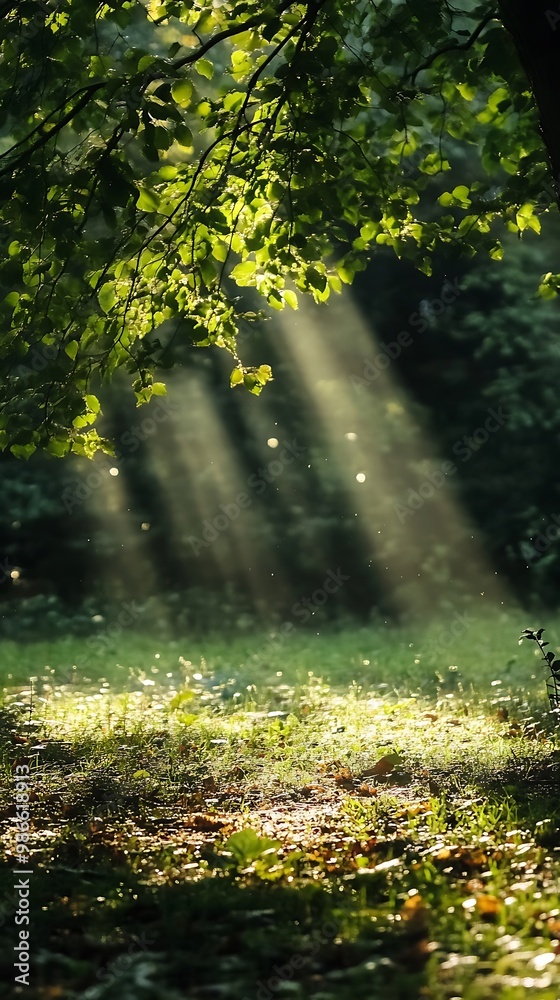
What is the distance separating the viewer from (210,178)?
670 cm

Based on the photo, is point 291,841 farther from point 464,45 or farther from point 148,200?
point 464,45

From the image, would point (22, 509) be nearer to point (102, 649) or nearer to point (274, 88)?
point (102, 649)

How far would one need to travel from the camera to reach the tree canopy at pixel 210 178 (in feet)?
18.6

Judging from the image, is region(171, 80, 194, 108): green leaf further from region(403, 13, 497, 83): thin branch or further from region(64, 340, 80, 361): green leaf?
region(403, 13, 497, 83): thin branch

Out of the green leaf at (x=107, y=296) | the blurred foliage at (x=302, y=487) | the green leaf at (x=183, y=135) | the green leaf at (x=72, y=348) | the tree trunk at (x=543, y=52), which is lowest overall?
the tree trunk at (x=543, y=52)

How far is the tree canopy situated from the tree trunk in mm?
1334

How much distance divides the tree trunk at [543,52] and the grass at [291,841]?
3085 mm

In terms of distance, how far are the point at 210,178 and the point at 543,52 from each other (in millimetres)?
3107

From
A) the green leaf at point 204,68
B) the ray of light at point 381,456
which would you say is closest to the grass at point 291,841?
the green leaf at point 204,68

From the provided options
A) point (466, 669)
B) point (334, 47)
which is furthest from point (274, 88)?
point (466, 669)

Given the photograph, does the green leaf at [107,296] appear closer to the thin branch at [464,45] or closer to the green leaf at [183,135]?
the green leaf at [183,135]

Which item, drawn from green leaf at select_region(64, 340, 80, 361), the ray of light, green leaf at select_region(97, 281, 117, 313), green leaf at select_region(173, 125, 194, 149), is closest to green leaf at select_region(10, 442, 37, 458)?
green leaf at select_region(64, 340, 80, 361)

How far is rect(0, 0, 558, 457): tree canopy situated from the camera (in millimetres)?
5660

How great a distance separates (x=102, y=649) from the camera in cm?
1356
